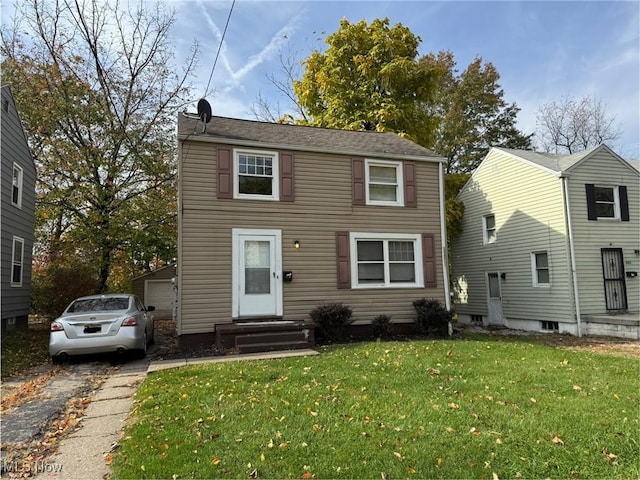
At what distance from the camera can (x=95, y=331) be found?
7.93m

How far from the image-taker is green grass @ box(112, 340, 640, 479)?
3.46 m

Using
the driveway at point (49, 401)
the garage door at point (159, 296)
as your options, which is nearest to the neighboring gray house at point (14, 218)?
the driveway at point (49, 401)

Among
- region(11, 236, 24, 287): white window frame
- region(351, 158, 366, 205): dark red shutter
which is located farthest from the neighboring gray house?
region(351, 158, 366, 205): dark red shutter

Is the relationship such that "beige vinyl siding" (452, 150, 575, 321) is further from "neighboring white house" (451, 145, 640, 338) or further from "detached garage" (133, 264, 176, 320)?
"detached garage" (133, 264, 176, 320)

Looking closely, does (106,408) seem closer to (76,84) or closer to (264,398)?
(264,398)

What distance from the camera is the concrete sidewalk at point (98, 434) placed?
3555 millimetres

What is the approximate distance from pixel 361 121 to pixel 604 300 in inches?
476

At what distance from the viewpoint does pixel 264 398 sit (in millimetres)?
5211

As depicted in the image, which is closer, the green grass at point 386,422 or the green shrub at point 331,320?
the green grass at point 386,422

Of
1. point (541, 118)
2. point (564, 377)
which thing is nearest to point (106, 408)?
point (564, 377)

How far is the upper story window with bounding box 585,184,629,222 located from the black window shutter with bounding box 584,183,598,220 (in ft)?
0.33

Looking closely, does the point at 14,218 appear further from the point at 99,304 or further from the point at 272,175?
the point at 272,175

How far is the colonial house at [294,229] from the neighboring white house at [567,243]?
15.8ft

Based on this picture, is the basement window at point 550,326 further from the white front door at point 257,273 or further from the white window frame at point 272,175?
the white window frame at point 272,175
